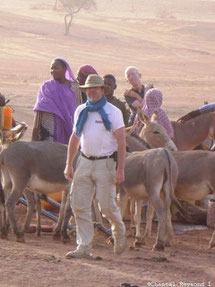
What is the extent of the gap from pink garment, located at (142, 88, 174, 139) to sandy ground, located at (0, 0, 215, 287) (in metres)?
2.08

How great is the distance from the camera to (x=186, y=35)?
71812 millimetres

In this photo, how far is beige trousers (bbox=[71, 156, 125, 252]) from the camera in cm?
→ 878

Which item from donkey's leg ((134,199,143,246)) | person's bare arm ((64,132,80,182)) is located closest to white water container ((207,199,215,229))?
donkey's leg ((134,199,143,246))

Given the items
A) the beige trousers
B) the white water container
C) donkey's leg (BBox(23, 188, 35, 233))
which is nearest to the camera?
the beige trousers

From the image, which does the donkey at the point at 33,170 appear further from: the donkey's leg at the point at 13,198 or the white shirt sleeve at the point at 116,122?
the white shirt sleeve at the point at 116,122

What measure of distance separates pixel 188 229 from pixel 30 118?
44.7 feet

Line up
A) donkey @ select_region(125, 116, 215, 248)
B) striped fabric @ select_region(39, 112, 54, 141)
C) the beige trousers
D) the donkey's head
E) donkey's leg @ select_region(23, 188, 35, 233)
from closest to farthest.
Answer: the beige trousers → donkey @ select_region(125, 116, 215, 248) → donkey's leg @ select_region(23, 188, 35, 233) → striped fabric @ select_region(39, 112, 54, 141) → the donkey's head

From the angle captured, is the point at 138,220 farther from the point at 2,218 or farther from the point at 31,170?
the point at 2,218

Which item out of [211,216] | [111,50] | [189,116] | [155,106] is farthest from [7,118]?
[111,50]

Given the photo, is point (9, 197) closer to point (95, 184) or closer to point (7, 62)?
point (95, 184)

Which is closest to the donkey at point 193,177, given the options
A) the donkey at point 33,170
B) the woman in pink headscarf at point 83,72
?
the donkey at point 33,170

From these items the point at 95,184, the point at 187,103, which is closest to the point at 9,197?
the point at 95,184

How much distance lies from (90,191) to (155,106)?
4626 millimetres

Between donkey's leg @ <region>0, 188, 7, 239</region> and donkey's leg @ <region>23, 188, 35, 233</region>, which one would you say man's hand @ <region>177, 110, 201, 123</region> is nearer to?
donkey's leg @ <region>23, 188, 35, 233</region>
